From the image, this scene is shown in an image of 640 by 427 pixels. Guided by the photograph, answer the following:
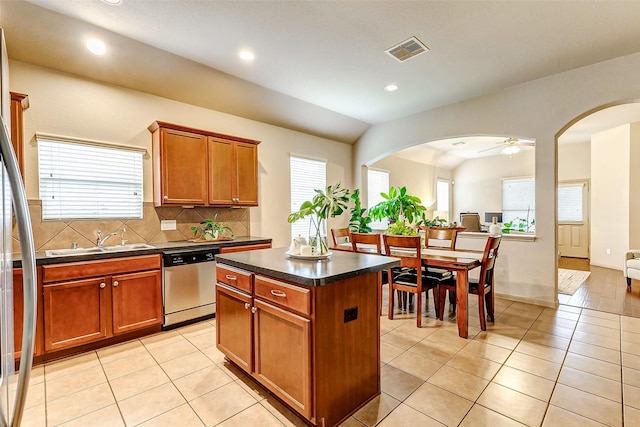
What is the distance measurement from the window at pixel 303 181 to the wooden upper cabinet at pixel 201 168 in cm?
102

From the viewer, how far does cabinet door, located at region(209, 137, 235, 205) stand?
12.5 ft

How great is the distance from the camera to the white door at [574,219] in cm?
762

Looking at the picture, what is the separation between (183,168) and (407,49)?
284 cm

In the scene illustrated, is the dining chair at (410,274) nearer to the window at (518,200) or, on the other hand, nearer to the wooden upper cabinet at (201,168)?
the wooden upper cabinet at (201,168)

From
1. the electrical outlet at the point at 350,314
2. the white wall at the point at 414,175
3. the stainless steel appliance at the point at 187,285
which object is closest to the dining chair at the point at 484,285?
the electrical outlet at the point at 350,314

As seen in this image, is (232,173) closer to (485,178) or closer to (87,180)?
(87,180)

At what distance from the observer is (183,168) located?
3.55 m

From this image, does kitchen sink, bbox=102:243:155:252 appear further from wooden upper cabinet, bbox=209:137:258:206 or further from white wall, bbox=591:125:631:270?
white wall, bbox=591:125:631:270

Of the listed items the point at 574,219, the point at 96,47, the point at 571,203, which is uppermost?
the point at 96,47

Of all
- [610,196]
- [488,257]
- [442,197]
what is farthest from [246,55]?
[442,197]

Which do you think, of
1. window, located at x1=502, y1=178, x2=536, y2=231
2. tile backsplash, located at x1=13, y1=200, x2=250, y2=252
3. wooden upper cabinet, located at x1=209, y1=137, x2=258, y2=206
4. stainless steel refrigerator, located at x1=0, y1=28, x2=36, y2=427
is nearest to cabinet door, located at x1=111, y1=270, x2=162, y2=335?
tile backsplash, located at x1=13, y1=200, x2=250, y2=252

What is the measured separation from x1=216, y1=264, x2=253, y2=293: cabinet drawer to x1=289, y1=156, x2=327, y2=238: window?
279 cm

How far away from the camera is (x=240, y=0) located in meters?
2.42

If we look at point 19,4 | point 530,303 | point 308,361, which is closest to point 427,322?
point 530,303
